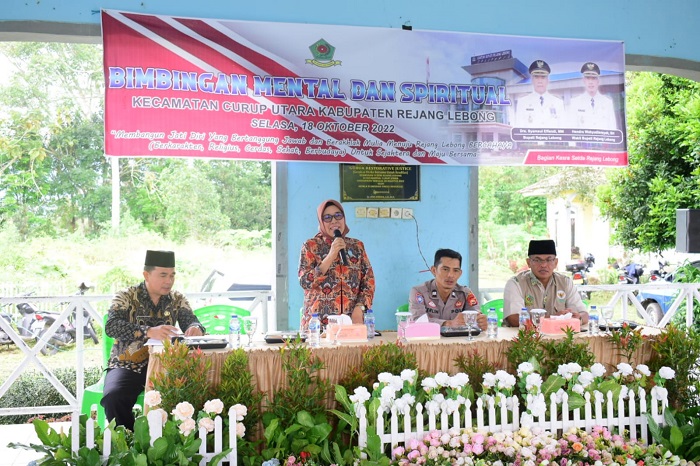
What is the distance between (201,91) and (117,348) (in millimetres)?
1821

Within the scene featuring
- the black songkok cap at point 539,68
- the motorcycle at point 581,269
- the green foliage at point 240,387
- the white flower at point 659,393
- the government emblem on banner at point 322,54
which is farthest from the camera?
the motorcycle at point 581,269

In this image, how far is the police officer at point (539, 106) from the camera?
547 centimetres

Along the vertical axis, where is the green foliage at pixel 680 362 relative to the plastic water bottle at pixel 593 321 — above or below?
below

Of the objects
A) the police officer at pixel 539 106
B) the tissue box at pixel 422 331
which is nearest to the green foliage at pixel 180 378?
the tissue box at pixel 422 331

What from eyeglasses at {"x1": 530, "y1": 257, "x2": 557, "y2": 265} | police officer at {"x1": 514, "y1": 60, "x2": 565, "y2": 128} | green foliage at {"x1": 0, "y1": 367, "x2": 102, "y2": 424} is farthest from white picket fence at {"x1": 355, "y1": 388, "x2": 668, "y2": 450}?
green foliage at {"x1": 0, "y1": 367, "x2": 102, "y2": 424}

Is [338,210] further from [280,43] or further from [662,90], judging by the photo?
[662,90]

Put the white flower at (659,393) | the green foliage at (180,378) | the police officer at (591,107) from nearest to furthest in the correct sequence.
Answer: the green foliage at (180,378) < the white flower at (659,393) < the police officer at (591,107)

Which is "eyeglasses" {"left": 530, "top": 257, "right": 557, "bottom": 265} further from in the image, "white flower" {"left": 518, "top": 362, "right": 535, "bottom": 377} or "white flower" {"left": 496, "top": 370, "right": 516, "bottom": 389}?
"white flower" {"left": 496, "top": 370, "right": 516, "bottom": 389}

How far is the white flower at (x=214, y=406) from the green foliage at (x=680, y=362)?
2255mm

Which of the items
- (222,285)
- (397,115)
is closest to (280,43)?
(397,115)

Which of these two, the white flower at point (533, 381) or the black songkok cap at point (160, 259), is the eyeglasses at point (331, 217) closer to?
the black songkok cap at point (160, 259)

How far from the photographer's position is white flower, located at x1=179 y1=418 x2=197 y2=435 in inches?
114

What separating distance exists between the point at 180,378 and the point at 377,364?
0.91 meters

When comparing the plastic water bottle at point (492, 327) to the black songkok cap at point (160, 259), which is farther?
the black songkok cap at point (160, 259)
